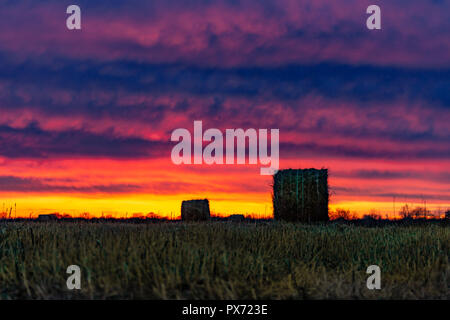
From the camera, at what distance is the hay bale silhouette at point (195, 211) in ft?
81.9

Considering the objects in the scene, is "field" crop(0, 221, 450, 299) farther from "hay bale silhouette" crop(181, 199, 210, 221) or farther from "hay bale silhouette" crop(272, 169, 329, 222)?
"hay bale silhouette" crop(181, 199, 210, 221)

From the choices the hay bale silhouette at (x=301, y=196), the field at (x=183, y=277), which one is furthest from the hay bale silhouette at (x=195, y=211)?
the field at (x=183, y=277)

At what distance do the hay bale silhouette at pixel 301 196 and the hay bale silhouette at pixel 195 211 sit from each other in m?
3.77

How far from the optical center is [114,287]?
6805 mm

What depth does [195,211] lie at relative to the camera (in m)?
25.0

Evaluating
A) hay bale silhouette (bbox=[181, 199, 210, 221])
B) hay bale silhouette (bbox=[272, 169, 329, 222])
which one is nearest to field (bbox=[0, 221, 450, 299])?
hay bale silhouette (bbox=[272, 169, 329, 222])

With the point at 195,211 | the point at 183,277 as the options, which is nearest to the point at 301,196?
the point at 195,211

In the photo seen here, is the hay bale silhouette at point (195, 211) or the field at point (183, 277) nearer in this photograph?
the field at point (183, 277)

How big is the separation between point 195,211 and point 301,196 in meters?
5.19

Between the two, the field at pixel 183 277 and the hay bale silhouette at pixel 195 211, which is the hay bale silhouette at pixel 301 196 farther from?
the field at pixel 183 277

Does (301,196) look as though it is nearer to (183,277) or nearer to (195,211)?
(195,211)
